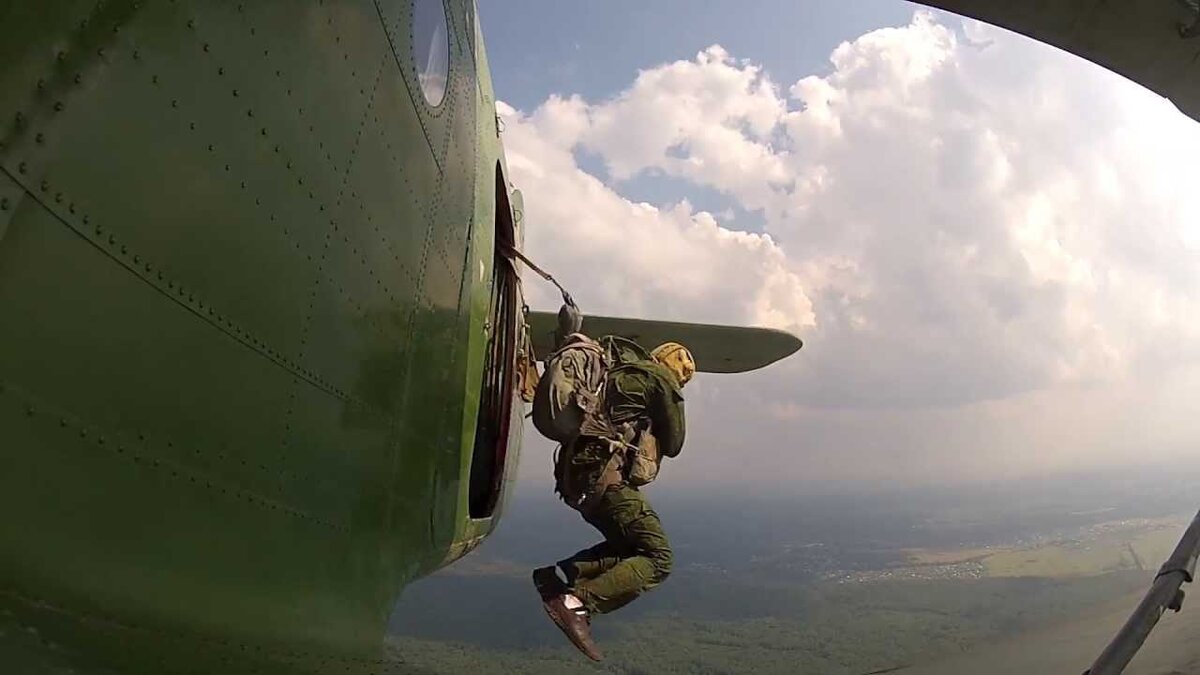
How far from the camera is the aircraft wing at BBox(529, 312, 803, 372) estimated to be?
10219mm

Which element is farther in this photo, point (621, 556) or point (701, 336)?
point (701, 336)

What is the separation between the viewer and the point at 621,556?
4.93 m

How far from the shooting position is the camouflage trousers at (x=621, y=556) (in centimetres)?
473

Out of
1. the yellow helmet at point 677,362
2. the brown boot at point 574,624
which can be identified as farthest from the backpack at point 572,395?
the brown boot at point 574,624

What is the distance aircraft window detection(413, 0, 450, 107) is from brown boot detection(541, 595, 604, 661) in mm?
3126

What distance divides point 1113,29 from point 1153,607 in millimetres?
4893

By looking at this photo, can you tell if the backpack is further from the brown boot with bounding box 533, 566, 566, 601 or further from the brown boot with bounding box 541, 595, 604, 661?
the brown boot with bounding box 541, 595, 604, 661

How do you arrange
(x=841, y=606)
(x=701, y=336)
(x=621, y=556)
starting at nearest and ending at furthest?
(x=621, y=556) → (x=701, y=336) → (x=841, y=606)

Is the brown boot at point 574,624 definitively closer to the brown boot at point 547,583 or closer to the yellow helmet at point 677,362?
the brown boot at point 547,583

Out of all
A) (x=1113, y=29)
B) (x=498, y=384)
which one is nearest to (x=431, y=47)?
(x=498, y=384)

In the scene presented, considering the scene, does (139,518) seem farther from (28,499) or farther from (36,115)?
(36,115)

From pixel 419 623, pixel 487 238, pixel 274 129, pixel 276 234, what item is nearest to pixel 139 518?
pixel 276 234

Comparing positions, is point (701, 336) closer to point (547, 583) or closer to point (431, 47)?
point (547, 583)

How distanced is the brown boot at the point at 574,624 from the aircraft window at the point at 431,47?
10.3ft
